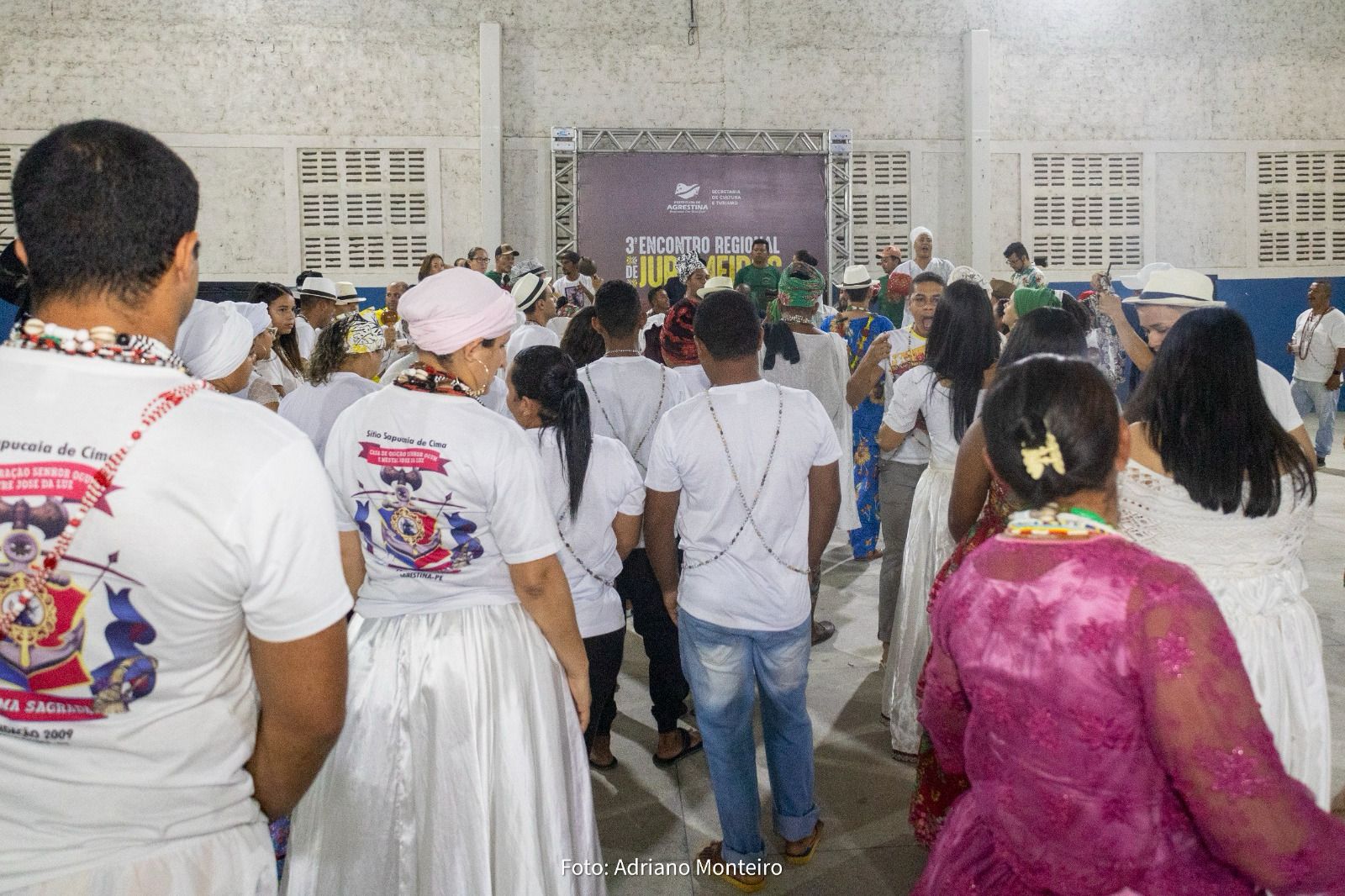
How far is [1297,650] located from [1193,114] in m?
12.8

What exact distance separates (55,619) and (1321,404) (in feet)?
36.0

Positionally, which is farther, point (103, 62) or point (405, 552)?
point (103, 62)

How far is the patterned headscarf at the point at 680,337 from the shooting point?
4355 mm

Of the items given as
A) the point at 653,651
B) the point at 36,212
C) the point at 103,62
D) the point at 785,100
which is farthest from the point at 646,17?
the point at 36,212

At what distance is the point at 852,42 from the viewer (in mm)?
12789

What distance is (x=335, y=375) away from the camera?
395cm

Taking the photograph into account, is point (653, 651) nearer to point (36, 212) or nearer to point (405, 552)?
point (405, 552)

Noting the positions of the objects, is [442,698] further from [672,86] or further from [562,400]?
[672,86]

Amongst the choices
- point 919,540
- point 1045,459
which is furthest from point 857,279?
point 1045,459

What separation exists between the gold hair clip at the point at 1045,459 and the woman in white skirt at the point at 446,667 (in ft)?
3.56

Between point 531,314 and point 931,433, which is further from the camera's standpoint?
point 531,314

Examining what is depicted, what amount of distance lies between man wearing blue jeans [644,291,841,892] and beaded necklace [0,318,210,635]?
180cm

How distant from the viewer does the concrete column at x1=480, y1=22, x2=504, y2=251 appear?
1223 centimetres

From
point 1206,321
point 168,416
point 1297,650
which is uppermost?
point 1206,321
